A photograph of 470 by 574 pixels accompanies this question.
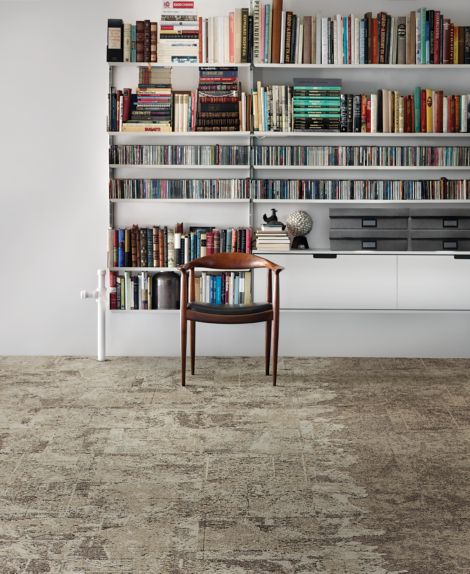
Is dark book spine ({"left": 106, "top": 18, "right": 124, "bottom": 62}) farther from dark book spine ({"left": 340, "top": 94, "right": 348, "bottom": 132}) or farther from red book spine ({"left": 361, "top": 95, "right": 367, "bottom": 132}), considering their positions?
red book spine ({"left": 361, "top": 95, "right": 367, "bottom": 132})

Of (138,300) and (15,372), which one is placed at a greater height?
(138,300)

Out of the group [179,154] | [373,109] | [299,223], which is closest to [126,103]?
[179,154]

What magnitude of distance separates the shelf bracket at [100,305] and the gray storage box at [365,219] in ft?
5.82

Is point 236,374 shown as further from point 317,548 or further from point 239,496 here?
point 317,548

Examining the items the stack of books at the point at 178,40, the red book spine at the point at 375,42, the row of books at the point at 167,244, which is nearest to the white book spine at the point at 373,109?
the red book spine at the point at 375,42

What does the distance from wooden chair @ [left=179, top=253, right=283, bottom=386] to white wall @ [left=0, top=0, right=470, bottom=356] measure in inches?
30.2

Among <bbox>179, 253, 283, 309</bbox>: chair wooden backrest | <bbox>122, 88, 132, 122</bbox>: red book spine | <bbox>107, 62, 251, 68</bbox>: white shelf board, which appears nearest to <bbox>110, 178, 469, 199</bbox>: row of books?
<bbox>122, 88, 132, 122</bbox>: red book spine

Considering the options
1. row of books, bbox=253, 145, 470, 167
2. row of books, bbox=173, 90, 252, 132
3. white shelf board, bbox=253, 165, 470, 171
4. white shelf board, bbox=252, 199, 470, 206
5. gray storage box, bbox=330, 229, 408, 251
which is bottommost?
gray storage box, bbox=330, 229, 408, 251

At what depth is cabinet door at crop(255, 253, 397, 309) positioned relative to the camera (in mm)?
6152

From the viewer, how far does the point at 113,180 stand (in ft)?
20.7

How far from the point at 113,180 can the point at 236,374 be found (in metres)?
1.75

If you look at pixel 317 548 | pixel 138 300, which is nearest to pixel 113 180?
pixel 138 300

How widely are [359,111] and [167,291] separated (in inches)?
77.7

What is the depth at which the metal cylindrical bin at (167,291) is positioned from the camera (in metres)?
6.36
